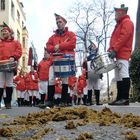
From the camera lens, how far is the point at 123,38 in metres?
10.8

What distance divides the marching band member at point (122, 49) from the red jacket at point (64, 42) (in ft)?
2.58

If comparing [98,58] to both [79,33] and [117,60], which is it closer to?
[117,60]

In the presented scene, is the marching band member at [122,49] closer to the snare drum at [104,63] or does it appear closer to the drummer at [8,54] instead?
the snare drum at [104,63]

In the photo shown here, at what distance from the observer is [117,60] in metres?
10.9

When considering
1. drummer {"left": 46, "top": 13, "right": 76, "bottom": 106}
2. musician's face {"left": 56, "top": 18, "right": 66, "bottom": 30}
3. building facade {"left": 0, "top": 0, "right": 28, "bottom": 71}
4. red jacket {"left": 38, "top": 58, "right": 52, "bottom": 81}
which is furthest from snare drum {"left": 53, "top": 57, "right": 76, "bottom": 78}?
building facade {"left": 0, "top": 0, "right": 28, "bottom": 71}

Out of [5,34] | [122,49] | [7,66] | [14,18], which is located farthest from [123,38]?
[14,18]

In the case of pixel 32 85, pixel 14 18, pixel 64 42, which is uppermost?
pixel 14 18

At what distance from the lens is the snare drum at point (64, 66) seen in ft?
34.9

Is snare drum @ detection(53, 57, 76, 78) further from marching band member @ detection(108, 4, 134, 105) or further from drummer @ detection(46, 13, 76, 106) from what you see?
marching band member @ detection(108, 4, 134, 105)

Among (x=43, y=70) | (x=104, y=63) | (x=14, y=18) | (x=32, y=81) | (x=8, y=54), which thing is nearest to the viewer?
(x=104, y=63)

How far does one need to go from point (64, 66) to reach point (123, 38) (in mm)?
1326

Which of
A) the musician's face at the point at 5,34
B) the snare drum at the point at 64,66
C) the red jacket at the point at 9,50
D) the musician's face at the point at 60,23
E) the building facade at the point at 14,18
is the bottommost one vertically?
the snare drum at the point at 64,66

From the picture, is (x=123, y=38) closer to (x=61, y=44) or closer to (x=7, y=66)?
(x=61, y=44)

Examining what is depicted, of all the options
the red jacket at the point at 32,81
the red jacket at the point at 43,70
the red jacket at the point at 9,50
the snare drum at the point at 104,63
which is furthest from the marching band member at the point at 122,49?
the red jacket at the point at 32,81
